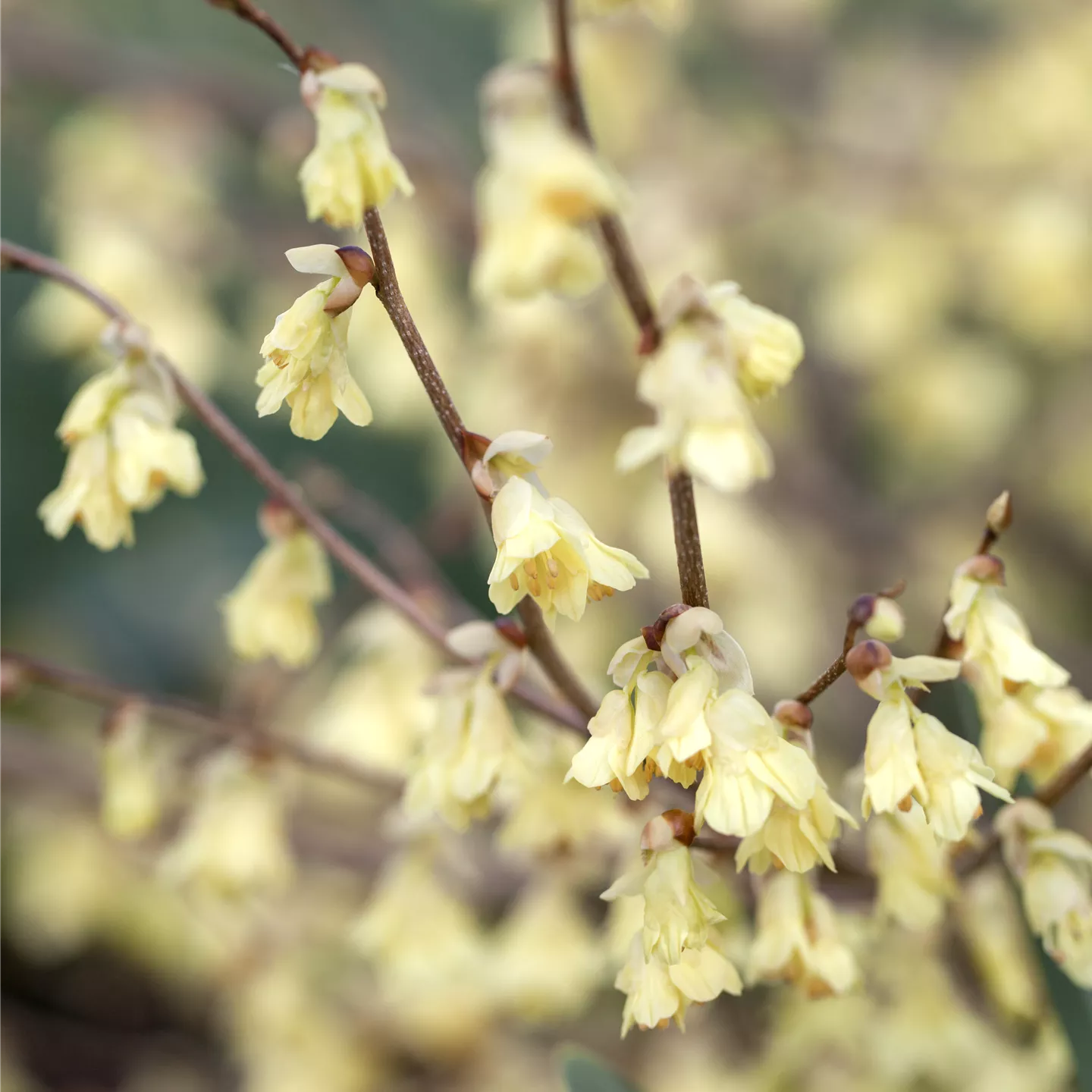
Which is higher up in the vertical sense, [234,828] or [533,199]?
[533,199]

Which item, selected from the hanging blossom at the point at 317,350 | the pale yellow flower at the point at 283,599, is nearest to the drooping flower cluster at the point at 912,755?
the hanging blossom at the point at 317,350

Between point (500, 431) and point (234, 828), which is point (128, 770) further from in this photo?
point (500, 431)

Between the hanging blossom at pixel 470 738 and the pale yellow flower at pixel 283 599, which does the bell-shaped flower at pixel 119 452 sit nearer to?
the pale yellow flower at pixel 283 599

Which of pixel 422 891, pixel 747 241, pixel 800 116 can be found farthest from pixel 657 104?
pixel 422 891

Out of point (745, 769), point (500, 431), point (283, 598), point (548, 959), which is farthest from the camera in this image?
point (500, 431)

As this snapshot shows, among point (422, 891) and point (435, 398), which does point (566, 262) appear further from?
point (422, 891)

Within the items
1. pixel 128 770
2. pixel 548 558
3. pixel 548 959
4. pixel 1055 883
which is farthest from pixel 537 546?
pixel 548 959

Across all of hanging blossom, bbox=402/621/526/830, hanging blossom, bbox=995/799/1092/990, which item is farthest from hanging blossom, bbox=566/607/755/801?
hanging blossom, bbox=995/799/1092/990
